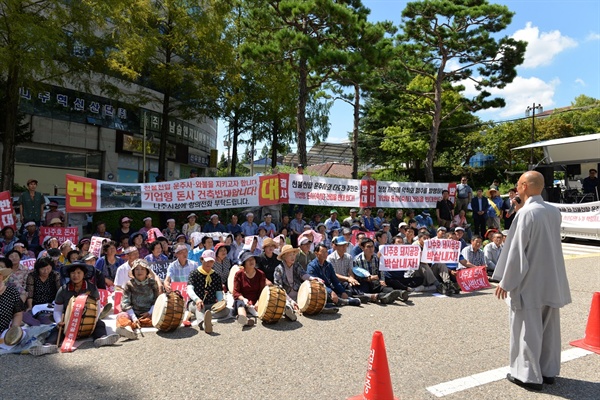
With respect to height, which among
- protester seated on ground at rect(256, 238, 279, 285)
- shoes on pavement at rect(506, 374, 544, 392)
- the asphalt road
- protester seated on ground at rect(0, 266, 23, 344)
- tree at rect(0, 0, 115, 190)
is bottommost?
the asphalt road

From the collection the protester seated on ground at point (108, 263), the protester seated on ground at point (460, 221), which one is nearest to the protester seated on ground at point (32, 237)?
the protester seated on ground at point (108, 263)

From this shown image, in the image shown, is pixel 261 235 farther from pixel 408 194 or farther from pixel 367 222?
pixel 408 194

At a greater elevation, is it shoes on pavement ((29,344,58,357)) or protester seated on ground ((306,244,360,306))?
protester seated on ground ((306,244,360,306))

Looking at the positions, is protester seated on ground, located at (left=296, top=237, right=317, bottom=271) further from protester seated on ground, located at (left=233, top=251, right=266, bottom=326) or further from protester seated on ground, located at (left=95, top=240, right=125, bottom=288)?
protester seated on ground, located at (left=95, top=240, right=125, bottom=288)

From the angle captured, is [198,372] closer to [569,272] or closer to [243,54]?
[569,272]

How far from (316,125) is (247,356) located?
107ft

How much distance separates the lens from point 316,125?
122 ft

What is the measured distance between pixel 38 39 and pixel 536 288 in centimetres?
1249

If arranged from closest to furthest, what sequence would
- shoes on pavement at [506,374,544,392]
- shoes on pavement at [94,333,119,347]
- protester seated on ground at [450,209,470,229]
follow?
1. shoes on pavement at [506,374,544,392]
2. shoes on pavement at [94,333,119,347]
3. protester seated on ground at [450,209,470,229]

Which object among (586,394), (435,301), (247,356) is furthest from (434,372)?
(435,301)

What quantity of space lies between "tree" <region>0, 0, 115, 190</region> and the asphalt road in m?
9.31

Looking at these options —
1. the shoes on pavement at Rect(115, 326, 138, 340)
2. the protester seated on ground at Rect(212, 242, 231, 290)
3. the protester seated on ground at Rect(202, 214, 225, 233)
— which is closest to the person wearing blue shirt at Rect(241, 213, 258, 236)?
the protester seated on ground at Rect(202, 214, 225, 233)

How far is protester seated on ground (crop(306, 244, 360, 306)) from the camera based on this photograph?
320 inches

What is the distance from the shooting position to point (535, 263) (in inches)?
174
